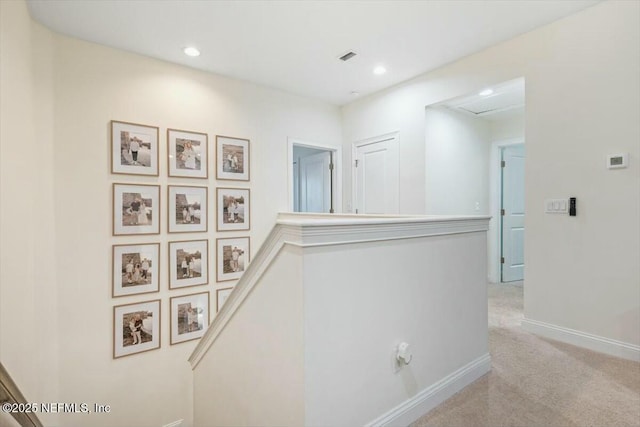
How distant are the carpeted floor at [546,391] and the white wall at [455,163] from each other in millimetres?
1878

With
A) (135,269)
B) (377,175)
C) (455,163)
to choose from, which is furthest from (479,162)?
(135,269)

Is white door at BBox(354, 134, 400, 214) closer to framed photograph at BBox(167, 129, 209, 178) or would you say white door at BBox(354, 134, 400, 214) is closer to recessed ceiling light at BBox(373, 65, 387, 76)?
recessed ceiling light at BBox(373, 65, 387, 76)

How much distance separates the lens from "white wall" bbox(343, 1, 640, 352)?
232 cm

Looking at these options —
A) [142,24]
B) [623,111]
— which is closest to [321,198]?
[142,24]

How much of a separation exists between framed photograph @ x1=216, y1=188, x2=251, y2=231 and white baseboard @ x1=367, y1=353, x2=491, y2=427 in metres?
2.79

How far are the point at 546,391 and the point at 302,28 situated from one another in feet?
10.7

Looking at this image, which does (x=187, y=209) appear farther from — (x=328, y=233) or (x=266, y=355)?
(x=328, y=233)

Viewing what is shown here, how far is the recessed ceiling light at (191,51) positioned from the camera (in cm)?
310

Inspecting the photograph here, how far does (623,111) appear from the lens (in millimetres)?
2332

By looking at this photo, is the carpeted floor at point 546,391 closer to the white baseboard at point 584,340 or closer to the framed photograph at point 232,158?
the white baseboard at point 584,340

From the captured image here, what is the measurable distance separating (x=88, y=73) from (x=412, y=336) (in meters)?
3.60

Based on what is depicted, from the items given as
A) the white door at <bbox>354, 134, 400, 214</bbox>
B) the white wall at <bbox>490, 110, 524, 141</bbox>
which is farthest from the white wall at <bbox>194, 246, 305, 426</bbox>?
the white wall at <bbox>490, 110, 524, 141</bbox>

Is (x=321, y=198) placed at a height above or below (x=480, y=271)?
above

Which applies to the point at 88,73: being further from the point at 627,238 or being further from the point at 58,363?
the point at 627,238
